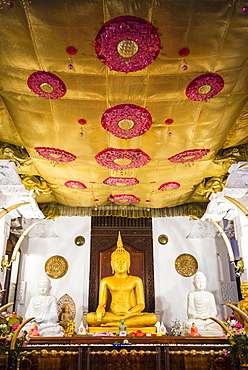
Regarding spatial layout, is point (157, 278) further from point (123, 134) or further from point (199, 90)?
point (199, 90)

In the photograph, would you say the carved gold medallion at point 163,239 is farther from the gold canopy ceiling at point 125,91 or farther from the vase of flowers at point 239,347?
the vase of flowers at point 239,347

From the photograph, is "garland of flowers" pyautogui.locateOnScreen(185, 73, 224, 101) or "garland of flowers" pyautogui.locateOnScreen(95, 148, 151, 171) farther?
"garland of flowers" pyautogui.locateOnScreen(95, 148, 151, 171)

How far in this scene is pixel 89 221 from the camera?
26.7 feet

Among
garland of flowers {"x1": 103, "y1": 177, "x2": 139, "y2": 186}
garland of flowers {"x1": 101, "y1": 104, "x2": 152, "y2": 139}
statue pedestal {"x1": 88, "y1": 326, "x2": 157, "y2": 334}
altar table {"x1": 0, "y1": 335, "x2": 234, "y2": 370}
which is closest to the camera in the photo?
garland of flowers {"x1": 101, "y1": 104, "x2": 152, "y2": 139}

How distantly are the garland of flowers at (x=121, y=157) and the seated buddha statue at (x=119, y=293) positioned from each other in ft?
10.1

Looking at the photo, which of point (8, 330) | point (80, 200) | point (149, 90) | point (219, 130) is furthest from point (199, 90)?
point (80, 200)

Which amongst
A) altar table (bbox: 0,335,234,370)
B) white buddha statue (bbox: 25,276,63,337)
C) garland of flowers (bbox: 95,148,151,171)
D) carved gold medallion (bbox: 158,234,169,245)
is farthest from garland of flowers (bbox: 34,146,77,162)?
carved gold medallion (bbox: 158,234,169,245)

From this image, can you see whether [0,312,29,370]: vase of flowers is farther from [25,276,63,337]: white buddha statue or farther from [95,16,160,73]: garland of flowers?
[95,16,160,73]: garland of flowers

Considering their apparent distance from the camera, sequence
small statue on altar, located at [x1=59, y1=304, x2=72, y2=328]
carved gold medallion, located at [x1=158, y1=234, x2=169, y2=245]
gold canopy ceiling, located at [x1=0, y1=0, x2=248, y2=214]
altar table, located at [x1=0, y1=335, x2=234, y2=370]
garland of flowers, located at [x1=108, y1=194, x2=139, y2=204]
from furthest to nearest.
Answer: carved gold medallion, located at [x1=158, y1=234, x2=169, y2=245], small statue on altar, located at [x1=59, y1=304, x2=72, y2=328], garland of flowers, located at [x1=108, y1=194, x2=139, y2=204], altar table, located at [x1=0, y1=335, x2=234, y2=370], gold canopy ceiling, located at [x1=0, y1=0, x2=248, y2=214]

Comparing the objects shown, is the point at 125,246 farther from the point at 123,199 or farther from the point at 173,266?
the point at 123,199

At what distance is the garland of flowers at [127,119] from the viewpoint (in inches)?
142

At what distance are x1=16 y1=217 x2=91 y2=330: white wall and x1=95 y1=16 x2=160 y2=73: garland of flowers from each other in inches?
223

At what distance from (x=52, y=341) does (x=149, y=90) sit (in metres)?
3.20

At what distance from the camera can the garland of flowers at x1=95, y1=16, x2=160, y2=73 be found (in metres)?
2.51
